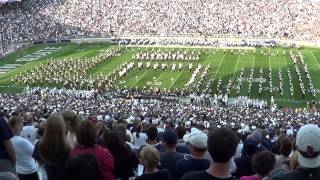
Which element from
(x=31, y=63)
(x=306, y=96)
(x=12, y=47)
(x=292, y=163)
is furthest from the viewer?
(x=12, y=47)

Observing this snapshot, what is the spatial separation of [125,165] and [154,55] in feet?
138

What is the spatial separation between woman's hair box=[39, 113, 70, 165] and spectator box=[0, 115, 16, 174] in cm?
102

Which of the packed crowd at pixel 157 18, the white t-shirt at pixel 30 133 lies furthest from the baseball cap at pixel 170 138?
the packed crowd at pixel 157 18

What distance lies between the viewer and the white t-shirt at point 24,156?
7.76m

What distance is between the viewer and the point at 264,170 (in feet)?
20.2

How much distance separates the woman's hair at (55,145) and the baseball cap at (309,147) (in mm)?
2706

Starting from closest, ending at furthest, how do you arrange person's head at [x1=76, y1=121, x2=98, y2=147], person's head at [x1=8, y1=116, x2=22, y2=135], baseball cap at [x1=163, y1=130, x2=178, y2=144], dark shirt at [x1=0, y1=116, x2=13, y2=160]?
person's head at [x1=76, y1=121, x2=98, y2=147] → dark shirt at [x1=0, y1=116, x2=13, y2=160] → baseball cap at [x1=163, y1=130, x2=178, y2=144] → person's head at [x1=8, y1=116, x2=22, y2=135]

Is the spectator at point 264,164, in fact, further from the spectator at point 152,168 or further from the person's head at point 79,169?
the person's head at point 79,169

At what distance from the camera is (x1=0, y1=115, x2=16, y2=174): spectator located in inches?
267

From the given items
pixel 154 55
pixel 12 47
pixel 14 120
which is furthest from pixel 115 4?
pixel 14 120

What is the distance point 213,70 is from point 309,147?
1575 inches

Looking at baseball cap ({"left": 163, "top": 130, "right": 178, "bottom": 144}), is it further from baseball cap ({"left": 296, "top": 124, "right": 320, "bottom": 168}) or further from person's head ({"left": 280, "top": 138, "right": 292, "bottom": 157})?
baseball cap ({"left": 296, "top": 124, "right": 320, "bottom": 168})

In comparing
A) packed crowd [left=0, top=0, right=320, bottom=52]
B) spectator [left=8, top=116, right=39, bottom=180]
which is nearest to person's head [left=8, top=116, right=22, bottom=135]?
spectator [left=8, top=116, right=39, bottom=180]

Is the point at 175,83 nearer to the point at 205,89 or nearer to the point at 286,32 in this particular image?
the point at 205,89
